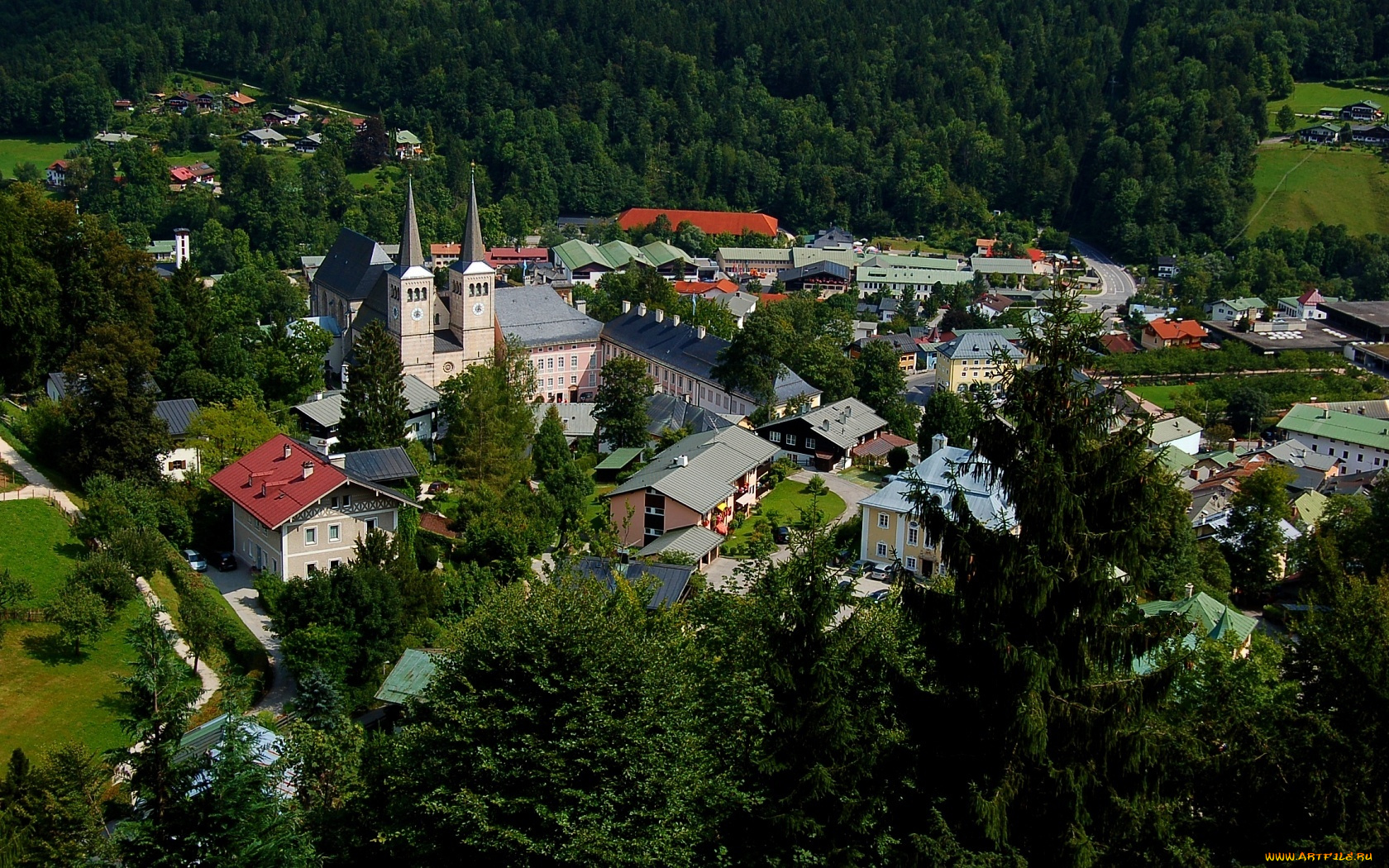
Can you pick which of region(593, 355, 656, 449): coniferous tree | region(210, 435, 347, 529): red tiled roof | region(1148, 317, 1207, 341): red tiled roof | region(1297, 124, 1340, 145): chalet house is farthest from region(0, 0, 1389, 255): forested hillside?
region(210, 435, 347, 529): red tiled roof

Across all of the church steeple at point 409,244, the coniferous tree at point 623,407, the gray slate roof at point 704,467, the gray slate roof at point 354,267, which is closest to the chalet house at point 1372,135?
the gray slate roof at point 704,467

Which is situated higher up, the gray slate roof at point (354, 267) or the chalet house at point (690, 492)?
the gray slate roof at point (354, 267)

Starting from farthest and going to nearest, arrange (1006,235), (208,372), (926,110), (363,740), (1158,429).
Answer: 1. (926,110)
2. (1006,235)
3. (1158,429)
4. (208,372)
5. (363,740)

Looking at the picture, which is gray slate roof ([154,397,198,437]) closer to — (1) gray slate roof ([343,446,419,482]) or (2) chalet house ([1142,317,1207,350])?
(1) gray slate roof ([343,446,419,482])

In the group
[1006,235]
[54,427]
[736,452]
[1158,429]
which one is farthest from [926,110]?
[54,427]

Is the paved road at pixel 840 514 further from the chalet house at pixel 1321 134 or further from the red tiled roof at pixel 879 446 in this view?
the chalet house at pixel 1321 134

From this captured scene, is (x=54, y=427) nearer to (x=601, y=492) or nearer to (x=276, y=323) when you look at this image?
(x=276, y=323)

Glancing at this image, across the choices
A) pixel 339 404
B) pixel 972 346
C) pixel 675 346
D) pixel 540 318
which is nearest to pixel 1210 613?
pixel 339 404
